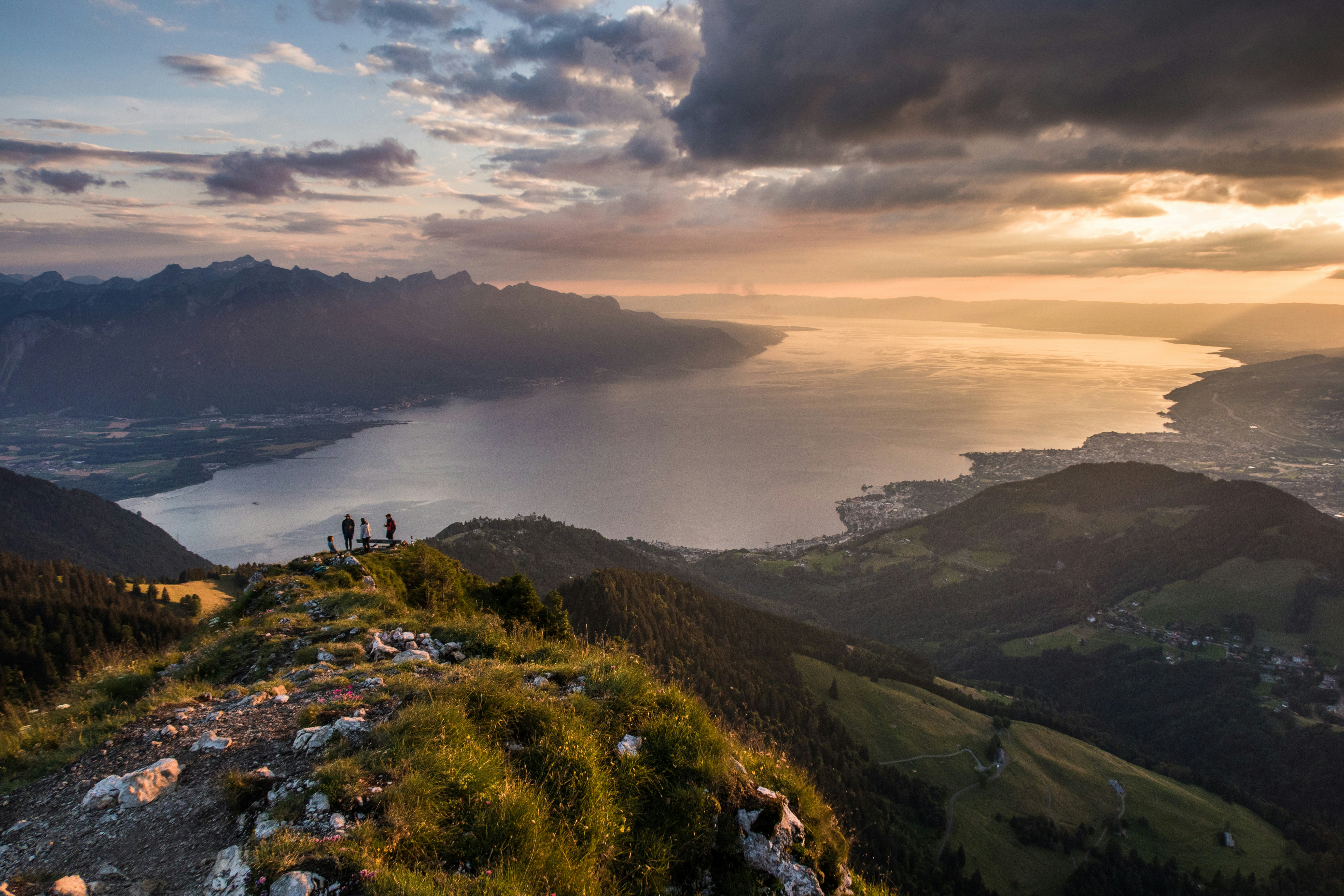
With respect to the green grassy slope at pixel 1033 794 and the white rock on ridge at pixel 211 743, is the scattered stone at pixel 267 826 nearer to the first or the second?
the white rock on ridge at pixel 211 743

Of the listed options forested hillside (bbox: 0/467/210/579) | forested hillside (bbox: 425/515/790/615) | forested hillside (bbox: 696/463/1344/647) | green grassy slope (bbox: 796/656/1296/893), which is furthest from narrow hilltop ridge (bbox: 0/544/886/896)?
forested hillside (bbox: 0/467/210/579)

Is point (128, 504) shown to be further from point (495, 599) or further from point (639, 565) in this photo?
point (495, 599)

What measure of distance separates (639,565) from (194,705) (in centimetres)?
12239

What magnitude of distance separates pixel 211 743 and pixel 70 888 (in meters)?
2.44

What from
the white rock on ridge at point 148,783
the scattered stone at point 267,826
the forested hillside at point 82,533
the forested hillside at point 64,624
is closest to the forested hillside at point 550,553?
the forested hillside at point 64,624

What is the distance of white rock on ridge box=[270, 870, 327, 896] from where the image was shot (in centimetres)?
459

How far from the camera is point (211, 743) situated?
7.18m

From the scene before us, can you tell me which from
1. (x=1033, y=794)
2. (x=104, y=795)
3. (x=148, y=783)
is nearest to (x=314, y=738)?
(x=148, y=783)

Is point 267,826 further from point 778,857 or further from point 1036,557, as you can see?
point 1036,557

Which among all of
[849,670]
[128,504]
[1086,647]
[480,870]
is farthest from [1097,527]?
[128,504]

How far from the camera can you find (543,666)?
10039 millimetres

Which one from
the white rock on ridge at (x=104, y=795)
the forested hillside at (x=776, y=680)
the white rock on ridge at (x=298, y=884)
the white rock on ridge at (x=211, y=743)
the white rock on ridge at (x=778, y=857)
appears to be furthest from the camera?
the forested hillside at (x=776, y=680)

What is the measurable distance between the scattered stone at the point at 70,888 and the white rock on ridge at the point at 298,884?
173 centimetres

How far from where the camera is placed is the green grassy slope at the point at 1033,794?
62.2m
